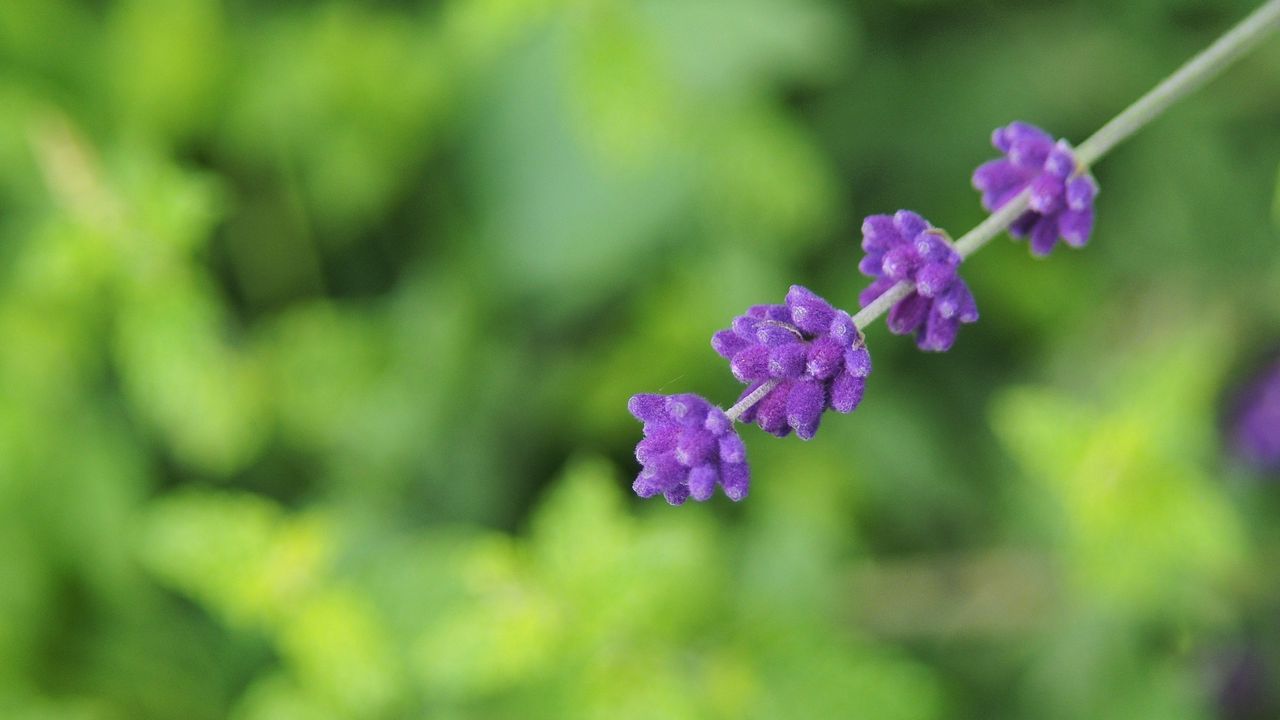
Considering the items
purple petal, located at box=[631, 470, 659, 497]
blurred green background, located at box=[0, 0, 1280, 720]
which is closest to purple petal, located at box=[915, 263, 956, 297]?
purple petal, located at box=[631, 470, 659, 497]

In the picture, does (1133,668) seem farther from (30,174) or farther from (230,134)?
(30,174)

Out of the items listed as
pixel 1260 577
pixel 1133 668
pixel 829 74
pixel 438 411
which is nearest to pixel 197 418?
pixel 438 411

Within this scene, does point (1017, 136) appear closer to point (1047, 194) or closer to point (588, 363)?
point (1047, 194)

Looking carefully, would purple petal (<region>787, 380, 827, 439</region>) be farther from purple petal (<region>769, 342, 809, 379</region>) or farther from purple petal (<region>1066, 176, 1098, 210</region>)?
purple petal (<region>1066, 176, 1098, 210</region>)

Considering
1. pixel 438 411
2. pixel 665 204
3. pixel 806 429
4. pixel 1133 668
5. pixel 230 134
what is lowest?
pixel 806 429

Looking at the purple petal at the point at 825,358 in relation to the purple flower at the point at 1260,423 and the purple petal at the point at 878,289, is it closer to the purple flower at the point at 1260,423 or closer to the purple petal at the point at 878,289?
the purple petal at the point at 878,289

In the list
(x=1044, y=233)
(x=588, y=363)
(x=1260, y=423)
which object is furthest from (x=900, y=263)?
(x=588, y=363)

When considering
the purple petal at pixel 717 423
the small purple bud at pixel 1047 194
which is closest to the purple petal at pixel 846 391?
the purple petal at pixel 717 423
